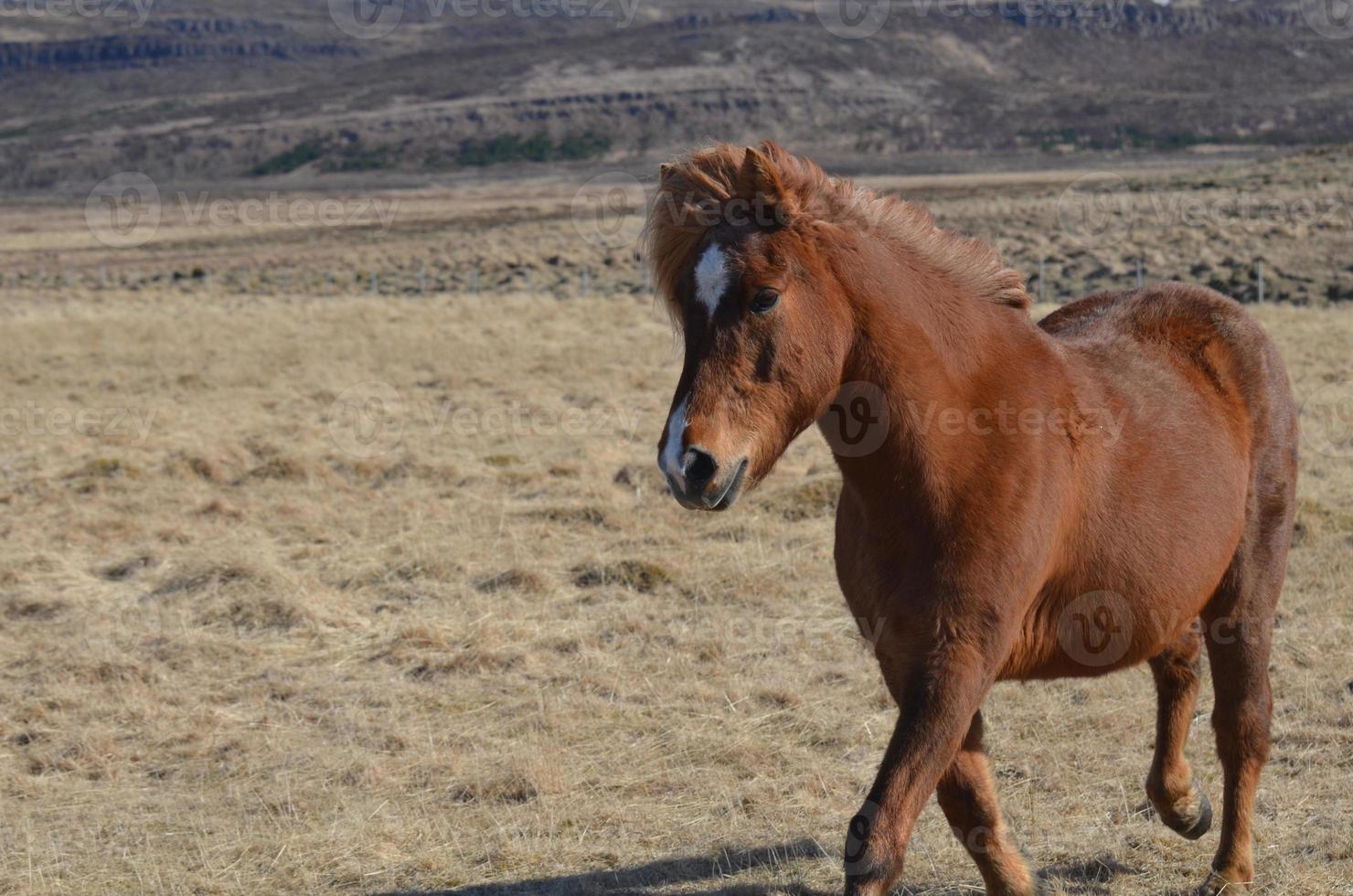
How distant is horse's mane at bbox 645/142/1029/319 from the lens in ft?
10.7

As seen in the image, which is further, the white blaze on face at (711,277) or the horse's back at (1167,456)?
the horse's back at (1167,456)

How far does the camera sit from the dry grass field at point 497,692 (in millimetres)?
4660

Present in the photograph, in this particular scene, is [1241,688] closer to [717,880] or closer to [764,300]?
[717,880]

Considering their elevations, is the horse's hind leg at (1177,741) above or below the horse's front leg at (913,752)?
below

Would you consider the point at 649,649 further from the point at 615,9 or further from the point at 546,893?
the point at 615,9

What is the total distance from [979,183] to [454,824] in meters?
50.7
